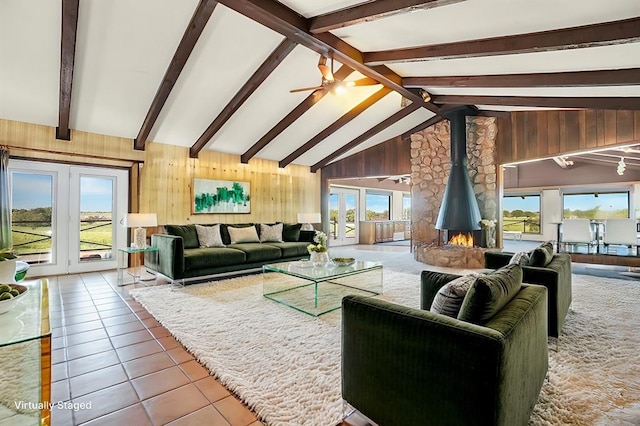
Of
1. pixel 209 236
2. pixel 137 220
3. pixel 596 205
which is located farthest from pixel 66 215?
pixel 596 205

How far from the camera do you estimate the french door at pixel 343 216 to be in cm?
997

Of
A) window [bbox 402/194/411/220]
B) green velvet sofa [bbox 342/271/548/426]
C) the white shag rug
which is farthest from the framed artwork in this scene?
window [bbox 402/194/411/220]

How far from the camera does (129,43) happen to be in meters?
3.44

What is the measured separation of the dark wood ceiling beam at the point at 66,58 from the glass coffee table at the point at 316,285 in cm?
319

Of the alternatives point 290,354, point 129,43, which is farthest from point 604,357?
point 129,43

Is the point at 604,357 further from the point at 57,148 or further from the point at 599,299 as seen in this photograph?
the point at 57,148

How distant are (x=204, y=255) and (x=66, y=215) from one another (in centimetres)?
268

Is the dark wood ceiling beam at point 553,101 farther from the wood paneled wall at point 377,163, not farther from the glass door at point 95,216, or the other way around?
the glass door at point 95,216

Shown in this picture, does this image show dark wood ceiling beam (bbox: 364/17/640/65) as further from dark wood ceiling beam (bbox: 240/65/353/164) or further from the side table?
the side table

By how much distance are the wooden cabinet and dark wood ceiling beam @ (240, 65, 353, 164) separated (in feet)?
16.3

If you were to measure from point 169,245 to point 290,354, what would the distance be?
2820 mm

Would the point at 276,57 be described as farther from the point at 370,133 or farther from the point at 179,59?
the point at 370,133

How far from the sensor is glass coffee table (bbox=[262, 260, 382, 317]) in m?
3.35

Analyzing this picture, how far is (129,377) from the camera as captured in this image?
204cm
